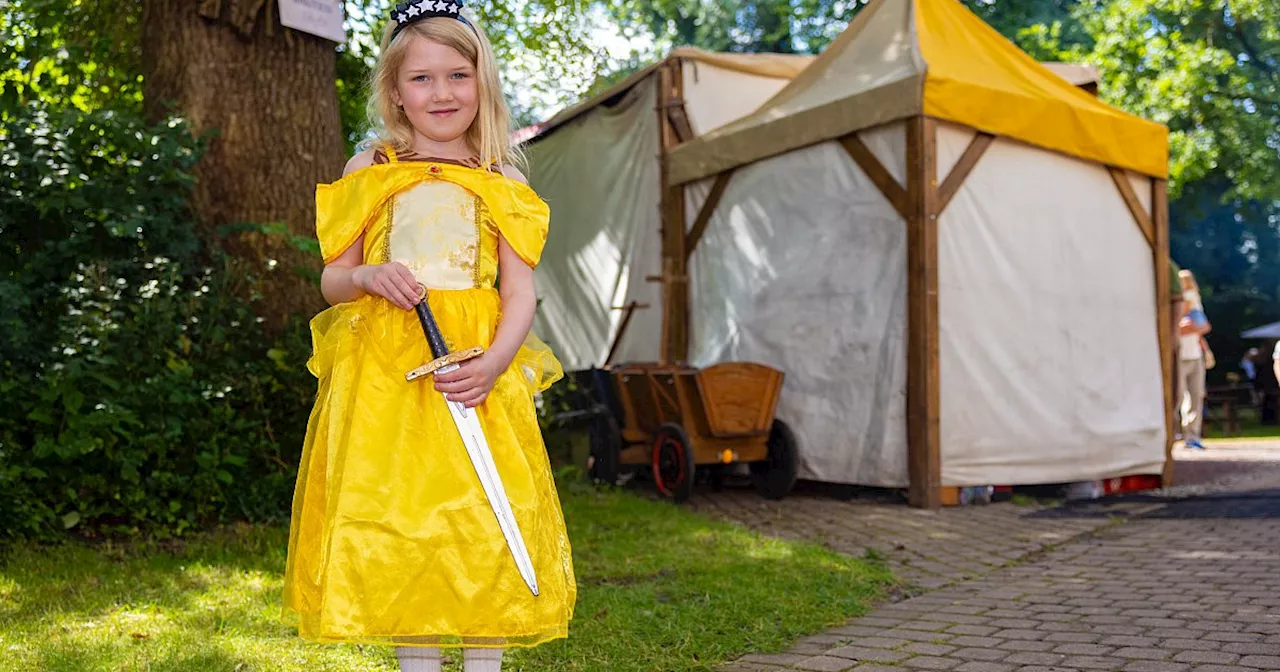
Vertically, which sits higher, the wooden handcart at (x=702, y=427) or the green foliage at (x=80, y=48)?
the green foliage at (x=80, y=48)

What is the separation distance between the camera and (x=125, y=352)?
5297 mm

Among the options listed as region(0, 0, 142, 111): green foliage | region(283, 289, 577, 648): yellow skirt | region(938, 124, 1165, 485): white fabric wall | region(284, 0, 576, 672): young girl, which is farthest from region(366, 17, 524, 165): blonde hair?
region(938, 124, 1165, 485): white fabric wall

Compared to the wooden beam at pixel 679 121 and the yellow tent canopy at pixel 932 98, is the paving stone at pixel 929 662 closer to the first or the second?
the yellow tent canopy at pixel 932 98

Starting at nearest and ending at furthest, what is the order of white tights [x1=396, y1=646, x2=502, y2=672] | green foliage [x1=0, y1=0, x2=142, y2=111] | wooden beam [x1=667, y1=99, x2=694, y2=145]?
white tights [x1=396, y1=646, x2=502, y2=672]
green foliage [x1=0, y1=0, x2=142, y2=111]
wooden beam [x1=667, y1=99, x2=694, y2=145]

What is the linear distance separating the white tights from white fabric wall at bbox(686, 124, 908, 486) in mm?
5318

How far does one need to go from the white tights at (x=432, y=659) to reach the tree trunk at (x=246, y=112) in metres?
3.86

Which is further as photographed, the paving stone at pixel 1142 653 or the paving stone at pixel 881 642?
the paving stone at pixel 881 642

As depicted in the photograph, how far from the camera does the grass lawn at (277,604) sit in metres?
3.46

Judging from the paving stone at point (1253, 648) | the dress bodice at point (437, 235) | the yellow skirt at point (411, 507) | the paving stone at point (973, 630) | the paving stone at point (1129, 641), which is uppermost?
the dress bodice at point (437, 235)

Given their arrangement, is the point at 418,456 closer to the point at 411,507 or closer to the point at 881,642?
the point at 411,507

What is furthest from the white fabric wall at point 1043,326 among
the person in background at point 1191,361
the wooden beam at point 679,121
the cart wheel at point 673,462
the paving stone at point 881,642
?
the person in background at point 1191,361

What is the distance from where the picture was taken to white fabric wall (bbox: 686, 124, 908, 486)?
24.6ft

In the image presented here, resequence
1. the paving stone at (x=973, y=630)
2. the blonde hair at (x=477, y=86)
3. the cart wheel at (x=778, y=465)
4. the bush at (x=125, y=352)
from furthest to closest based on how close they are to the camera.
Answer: the cart wheel at (x=778, y=465), the bush at (x=125, y=352), the paving stone at (x=973, y=630), the blonde hair at (x=477, y=86)

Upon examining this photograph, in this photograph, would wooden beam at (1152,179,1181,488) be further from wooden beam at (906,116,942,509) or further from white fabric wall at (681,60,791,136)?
white fabric wall at (681,60,791,136)
